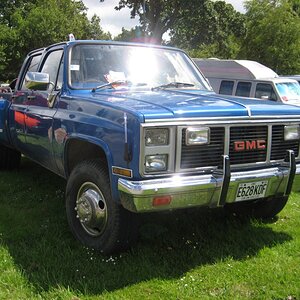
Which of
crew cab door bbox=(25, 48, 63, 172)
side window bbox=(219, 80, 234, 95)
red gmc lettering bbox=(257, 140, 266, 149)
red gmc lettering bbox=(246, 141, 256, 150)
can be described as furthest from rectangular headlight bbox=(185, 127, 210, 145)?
A: side window bbox=(219, 80, 234, 95)

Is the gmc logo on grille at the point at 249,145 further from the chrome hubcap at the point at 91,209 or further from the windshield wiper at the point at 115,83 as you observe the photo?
the windshield wiper at the point at 115,83

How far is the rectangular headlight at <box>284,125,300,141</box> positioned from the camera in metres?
3.99

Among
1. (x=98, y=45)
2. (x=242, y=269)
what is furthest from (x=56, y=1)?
(x=242, y=269)

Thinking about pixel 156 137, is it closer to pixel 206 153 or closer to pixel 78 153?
pixel 206 153

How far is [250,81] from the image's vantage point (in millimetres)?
12664

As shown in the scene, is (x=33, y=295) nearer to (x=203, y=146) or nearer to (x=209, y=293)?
(x=209, y=293)

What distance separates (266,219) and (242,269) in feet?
4.69

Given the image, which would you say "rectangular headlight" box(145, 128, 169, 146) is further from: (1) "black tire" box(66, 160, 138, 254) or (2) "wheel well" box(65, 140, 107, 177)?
(2) "wheel well" box(65, 140, 107, 177)

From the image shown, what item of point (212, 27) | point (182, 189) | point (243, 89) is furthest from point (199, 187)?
point (212, 27)

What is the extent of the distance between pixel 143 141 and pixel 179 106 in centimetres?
52

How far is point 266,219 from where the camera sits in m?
4.93

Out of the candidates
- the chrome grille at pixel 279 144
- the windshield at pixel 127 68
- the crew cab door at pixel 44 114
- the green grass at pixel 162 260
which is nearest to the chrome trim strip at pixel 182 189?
the chrome grille at pixel 279 144

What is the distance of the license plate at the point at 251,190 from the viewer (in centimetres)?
364

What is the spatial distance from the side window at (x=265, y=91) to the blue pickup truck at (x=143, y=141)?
23.4 feet
